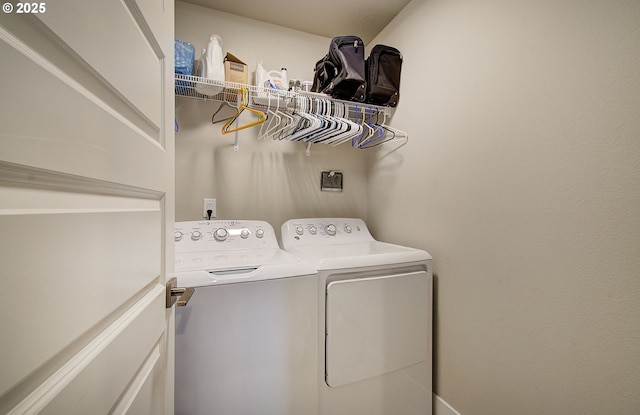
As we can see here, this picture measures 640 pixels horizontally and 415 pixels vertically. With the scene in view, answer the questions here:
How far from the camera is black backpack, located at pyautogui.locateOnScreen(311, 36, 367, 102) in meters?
1.60

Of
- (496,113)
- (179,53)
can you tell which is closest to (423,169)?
(496,113)

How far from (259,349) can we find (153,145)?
0.89 m

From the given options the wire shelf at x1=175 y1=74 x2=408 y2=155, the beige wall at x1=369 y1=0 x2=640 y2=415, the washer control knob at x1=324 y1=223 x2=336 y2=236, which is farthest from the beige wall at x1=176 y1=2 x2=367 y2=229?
the beige wall at x1=369 y1=0 x2=640 y2=415

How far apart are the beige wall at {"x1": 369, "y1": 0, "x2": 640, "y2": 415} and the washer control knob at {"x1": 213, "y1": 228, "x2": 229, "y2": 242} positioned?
1217mm

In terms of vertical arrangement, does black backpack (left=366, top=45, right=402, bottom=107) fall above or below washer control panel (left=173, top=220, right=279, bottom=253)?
above

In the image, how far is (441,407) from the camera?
56.6 inches

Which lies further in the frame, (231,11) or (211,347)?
(231,11)

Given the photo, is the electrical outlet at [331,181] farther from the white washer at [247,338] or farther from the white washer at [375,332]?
the white washer at [247,338]

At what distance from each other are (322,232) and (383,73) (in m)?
1.18

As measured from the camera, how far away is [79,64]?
1.21ft

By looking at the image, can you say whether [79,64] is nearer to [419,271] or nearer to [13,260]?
[13,260]

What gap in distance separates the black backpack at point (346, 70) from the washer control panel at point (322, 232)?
88cm

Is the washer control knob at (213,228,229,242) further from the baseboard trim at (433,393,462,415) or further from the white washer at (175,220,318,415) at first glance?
the baseboard trim at (433,393,462,415)

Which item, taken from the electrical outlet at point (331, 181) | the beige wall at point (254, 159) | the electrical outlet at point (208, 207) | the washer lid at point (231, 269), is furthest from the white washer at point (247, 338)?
the electrical outlet at point (331, 181)
